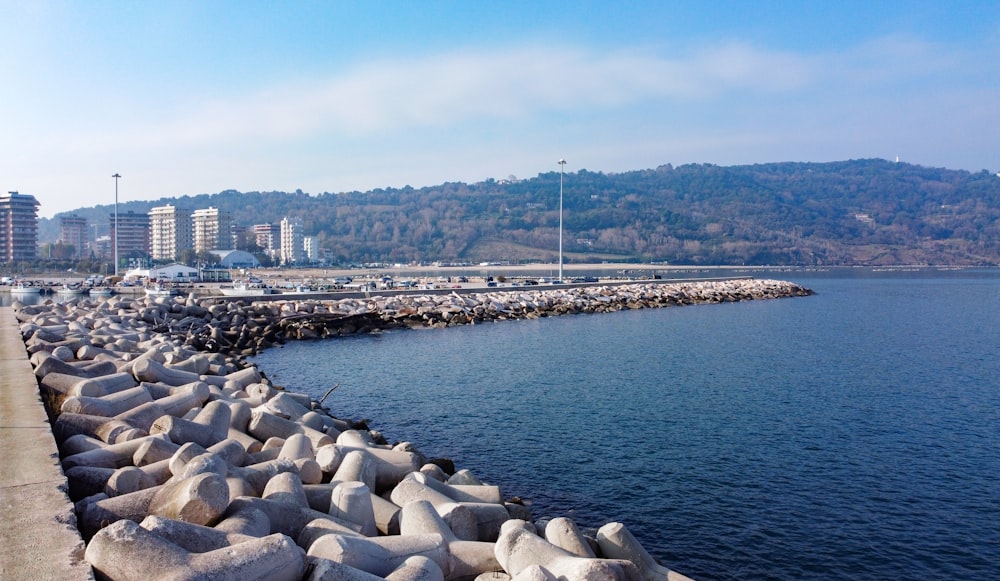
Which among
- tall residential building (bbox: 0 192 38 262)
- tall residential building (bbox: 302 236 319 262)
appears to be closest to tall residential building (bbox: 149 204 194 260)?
tall residential building (bbox: 302 236 319 262)

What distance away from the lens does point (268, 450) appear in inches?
311

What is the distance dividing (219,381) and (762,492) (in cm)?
877

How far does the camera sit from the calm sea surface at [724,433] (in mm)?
8883

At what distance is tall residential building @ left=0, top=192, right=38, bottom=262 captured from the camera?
4092 inches

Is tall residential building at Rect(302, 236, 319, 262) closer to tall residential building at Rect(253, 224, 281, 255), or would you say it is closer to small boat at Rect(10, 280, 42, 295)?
tall residential building at Rect(253, 224, 281, 255)

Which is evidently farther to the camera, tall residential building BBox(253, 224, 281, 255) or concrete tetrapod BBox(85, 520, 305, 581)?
tall residential building BBox(253, 224, 281, 255)

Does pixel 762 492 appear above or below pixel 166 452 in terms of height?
below

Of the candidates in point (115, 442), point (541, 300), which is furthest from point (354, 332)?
point (115, 442)

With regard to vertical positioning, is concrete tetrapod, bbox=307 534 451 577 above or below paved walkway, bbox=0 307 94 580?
below

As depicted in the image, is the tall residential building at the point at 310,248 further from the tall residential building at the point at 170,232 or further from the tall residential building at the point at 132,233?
the tall residential building at the point at 132,233

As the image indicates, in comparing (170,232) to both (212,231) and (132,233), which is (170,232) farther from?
(132,233)

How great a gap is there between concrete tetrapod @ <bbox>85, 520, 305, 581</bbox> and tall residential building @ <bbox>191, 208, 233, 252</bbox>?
147 m

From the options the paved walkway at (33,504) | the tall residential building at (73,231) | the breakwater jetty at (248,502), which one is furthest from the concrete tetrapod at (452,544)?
the tall residential building at (73,231)

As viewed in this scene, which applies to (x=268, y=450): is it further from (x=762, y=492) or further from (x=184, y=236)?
(x=184, y=236)
